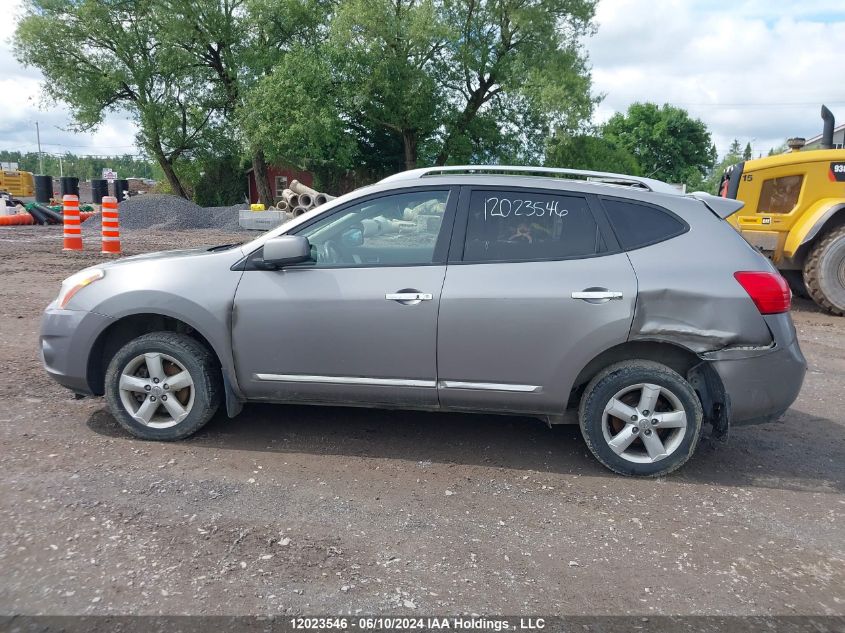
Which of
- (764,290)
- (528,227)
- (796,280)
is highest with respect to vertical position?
(528,227)

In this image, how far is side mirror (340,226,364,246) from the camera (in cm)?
426

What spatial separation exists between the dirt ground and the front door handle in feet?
3.40

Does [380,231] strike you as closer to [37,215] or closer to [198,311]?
[198,311]

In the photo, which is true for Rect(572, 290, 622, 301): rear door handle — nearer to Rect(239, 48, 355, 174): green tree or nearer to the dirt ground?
the dirt ground

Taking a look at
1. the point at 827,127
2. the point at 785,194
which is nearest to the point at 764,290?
the point at 785,194

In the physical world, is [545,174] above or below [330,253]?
above

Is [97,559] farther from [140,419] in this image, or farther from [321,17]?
[321,17]

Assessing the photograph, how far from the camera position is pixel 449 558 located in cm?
309

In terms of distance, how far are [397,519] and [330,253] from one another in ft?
5.60

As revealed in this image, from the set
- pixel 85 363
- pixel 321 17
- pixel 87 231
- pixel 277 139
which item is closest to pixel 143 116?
pixel 277 139

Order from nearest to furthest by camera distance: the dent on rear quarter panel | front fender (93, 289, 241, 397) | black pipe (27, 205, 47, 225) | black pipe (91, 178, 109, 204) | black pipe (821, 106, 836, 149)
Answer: the dent on rear quarter panel
front fender (93, 289, 241, 397)
black pipe (821, 106, 836, 149)
black pipe (27, 205, 47, 225)
black pipe (91, 178, 109, 204)

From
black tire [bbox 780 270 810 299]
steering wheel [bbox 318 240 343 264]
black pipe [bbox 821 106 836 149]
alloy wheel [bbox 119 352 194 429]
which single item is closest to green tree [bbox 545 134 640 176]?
black pipe [bbox 821 106 836 149]

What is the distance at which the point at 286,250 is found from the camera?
402 cm

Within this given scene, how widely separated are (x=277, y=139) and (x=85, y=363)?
29.1 metres
